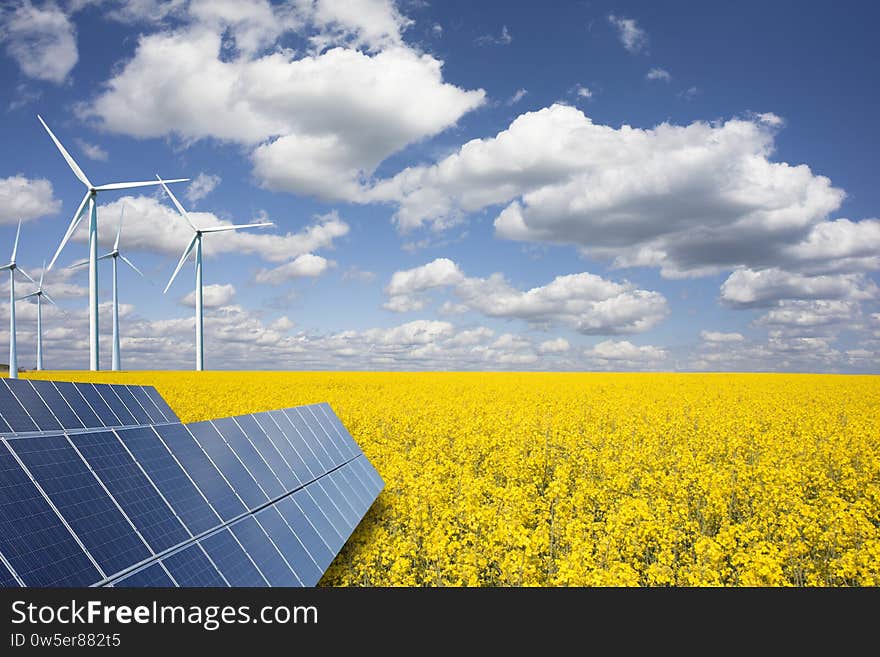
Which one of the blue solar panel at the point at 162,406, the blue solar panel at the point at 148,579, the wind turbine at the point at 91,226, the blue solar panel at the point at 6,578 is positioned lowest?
the blue solar panel at the point at 148,579

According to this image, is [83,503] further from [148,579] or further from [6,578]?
[6,578]

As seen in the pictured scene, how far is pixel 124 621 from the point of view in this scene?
235 inches

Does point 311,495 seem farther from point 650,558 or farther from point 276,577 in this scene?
point 650,558

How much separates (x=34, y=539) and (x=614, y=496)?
15.3 metres

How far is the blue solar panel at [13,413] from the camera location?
816cm

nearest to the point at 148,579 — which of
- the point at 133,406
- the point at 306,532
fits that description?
the point at 306,532

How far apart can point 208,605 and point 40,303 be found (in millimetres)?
95008

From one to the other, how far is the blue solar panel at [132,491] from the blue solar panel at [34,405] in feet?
3.12

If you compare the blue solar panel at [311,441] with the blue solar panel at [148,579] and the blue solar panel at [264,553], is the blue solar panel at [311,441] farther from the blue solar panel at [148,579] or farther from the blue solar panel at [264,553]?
the blue solar panel at [148,579]

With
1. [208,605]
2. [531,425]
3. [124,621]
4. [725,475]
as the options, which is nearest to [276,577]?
[208,605]

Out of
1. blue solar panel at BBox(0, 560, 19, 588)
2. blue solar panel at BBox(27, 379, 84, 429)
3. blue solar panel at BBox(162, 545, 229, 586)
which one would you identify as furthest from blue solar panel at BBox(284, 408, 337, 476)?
blue solar panel at BBox(0, 560, 19, 588)

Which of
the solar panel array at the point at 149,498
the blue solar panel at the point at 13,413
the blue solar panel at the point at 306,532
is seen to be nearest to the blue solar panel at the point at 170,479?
the solar panel array at the point at 149,498

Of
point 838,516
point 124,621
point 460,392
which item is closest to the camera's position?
point 124,621

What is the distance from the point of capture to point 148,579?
654 centimetres
